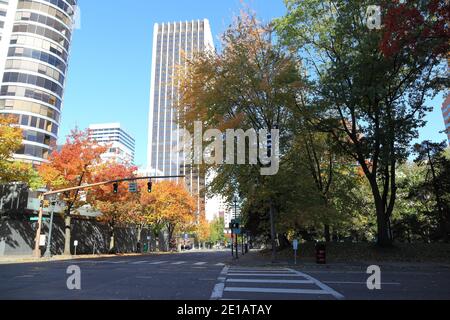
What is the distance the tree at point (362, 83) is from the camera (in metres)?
23.6

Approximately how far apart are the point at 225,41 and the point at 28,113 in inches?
2298

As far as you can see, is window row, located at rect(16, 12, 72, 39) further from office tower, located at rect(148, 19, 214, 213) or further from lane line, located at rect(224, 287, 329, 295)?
lane line, located at rect(224, 287, 329, 295)

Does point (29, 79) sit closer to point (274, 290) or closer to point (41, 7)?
point (41, 7)

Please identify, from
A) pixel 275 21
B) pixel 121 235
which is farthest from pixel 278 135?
pixel 121 235

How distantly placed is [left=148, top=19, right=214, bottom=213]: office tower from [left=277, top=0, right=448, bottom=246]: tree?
7.92 meters

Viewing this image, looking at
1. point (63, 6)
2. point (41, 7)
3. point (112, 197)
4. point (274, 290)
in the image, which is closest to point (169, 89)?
point (112, 197)

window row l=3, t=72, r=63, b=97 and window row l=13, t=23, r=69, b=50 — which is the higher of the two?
window row l=13, t=23, r=69, b=50

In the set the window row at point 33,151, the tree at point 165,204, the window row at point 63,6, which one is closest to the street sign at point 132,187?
the tree at point 165,204

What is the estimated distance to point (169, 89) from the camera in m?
34.0

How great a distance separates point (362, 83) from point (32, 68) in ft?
221

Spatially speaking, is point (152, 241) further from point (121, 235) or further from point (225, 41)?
point (225, 41)

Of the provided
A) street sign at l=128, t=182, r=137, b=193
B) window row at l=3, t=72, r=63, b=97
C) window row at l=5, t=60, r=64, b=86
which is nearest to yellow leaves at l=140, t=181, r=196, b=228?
street sign at l=128, t=182, r=137, b=193

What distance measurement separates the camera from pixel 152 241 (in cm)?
7225

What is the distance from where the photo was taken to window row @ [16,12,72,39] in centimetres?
7244
